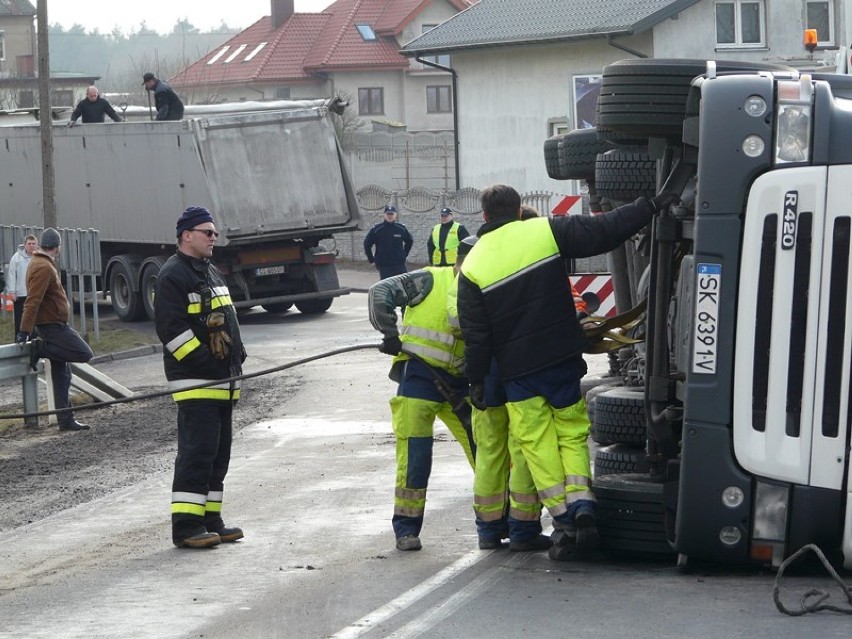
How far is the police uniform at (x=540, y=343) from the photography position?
7371 millimetres

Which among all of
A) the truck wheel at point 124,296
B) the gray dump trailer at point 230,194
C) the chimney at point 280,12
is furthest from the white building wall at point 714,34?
the chimney at point 280,12

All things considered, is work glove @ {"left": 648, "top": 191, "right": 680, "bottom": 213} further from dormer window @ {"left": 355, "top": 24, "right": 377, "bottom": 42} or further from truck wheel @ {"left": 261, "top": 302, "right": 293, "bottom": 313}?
dormer window @ {"left": 355, "top": 24, "right": 377, "bottom": 42}

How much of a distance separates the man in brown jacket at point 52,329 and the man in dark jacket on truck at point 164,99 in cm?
984

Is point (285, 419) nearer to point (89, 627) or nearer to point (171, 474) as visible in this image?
point (171, 474)

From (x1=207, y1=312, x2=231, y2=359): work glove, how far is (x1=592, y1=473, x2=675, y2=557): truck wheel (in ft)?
7.74

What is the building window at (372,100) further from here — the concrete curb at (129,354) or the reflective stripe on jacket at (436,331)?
the reflective stripe on jacket at (436,331)

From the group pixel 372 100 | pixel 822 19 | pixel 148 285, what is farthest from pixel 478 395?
pixel 372 100

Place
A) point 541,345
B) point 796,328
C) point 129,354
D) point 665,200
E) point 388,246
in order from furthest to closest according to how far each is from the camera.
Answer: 1. point 388,246
2. point 129,354
3. point 541,345
4. point 665,200
5. point 796,328

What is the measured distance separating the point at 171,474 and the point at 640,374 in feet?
13.7

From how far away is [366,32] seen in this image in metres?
66.4

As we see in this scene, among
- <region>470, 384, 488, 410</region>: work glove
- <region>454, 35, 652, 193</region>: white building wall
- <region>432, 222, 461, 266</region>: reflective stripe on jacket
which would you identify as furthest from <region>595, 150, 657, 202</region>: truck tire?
<region>454, 35, 652, 193</region>: white building wall

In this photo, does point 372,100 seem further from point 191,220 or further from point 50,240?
point 191,220

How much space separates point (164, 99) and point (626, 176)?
16.8 m

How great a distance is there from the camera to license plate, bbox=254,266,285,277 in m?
23.2
